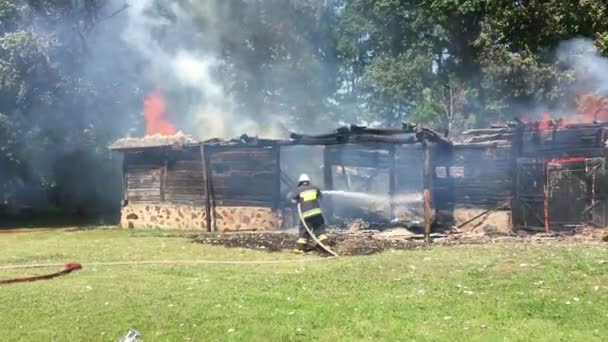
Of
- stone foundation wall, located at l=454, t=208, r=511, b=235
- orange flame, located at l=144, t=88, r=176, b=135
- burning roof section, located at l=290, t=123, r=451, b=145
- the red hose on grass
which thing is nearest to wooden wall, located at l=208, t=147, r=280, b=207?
burning roof section, located at l=290, t=123, r=451, b=145

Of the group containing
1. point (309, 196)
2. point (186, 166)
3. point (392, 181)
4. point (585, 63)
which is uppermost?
point (585, 63)

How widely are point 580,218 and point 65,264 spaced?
13681 mm

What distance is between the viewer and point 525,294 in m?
8.45

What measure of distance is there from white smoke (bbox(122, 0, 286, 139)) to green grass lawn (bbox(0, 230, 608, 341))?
22.3 m

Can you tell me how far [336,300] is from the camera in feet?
27.7

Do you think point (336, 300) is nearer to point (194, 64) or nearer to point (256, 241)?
point (256, 241)

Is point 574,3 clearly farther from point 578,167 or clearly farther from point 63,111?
point 63,111

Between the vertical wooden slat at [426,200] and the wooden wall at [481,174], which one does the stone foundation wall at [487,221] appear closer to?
the wooden wall at [481,174]

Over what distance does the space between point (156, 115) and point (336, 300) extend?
2507 cm

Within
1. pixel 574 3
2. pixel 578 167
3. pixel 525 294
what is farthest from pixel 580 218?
pixel 525 294

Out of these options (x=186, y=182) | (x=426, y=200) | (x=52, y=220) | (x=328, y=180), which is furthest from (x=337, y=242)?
(x=52, y=220)

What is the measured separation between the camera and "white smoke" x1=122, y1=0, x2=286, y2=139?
3272 cm

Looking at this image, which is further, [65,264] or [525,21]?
[525,21]

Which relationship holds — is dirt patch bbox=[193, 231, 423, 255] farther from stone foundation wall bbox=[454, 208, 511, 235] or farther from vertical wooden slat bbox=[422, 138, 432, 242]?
stone foundation wall bbox=[454, 208, 511, 235]
